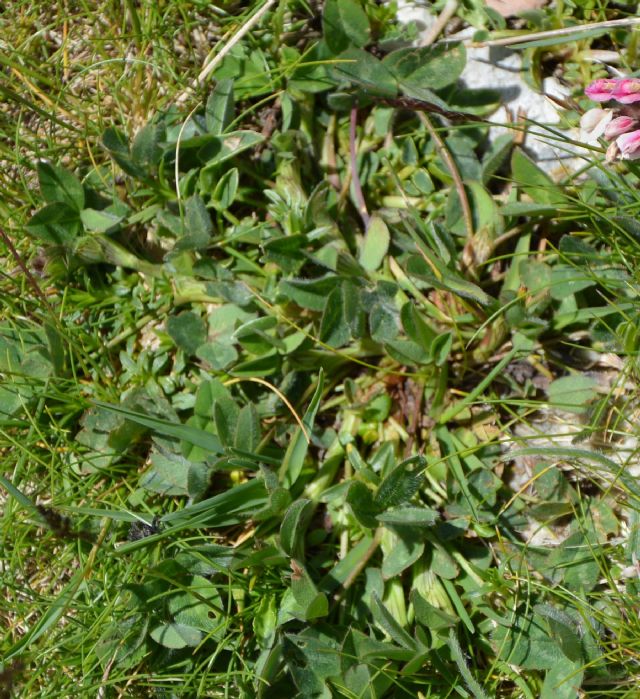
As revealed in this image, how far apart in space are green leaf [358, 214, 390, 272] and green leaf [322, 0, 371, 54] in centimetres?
53

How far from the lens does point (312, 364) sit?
219 centimetres

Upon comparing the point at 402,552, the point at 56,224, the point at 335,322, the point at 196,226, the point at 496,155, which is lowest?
the point at 402,552

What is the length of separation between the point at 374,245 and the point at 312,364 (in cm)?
38

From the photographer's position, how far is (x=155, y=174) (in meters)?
2.30

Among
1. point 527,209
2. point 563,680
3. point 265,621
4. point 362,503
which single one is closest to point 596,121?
point 527,209

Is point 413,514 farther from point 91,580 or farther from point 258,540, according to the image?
point 91,580

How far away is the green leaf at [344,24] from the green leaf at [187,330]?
0.88m

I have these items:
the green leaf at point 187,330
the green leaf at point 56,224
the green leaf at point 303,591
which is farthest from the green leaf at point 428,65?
the green leaf at point 303,591

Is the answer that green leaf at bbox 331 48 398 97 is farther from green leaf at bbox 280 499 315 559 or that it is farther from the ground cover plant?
green leaf at bbox 280 499 315 559

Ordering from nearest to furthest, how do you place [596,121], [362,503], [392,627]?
[596,121] < [392,627] < [362,503]

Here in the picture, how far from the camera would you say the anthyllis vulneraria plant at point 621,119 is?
1632mm

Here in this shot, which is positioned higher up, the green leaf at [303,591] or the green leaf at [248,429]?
the green leaf at [248,429]

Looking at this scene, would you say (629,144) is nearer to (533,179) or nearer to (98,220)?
(533,179)

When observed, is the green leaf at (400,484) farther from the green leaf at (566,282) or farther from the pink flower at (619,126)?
the pink flower at (619,126)
